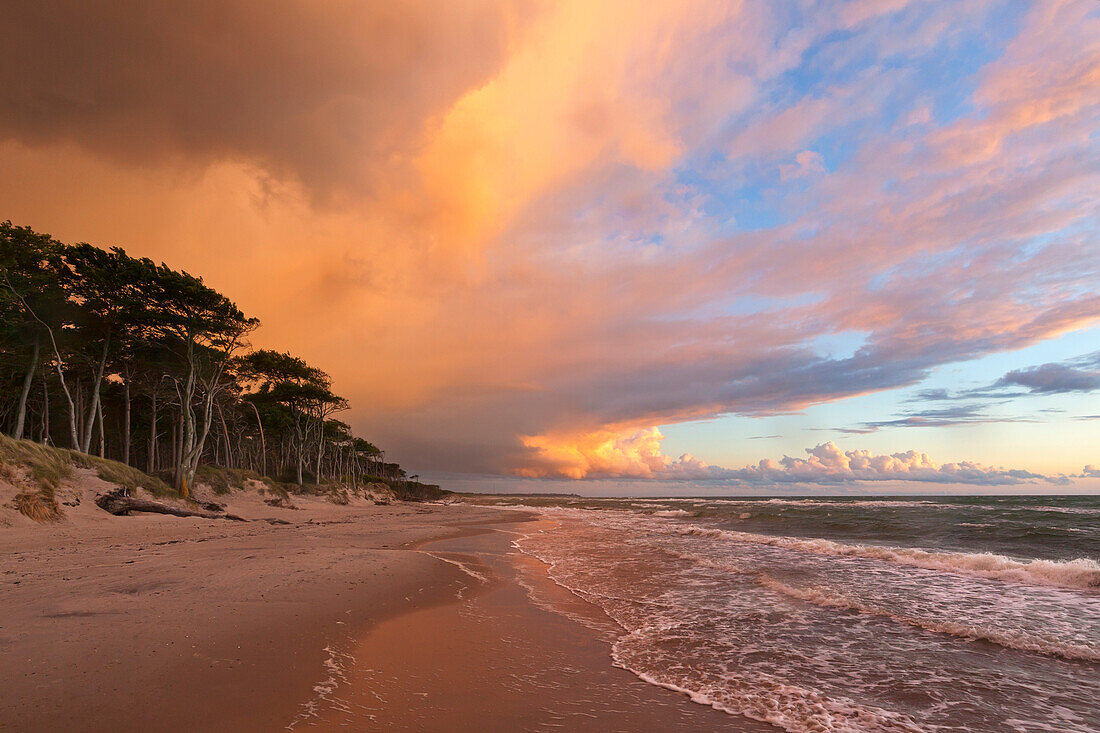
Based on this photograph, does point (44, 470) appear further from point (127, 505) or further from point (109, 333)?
point (109, 333)

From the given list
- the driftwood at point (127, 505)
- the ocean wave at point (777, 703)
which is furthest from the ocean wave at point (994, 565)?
the driftwood at point (127, 505)

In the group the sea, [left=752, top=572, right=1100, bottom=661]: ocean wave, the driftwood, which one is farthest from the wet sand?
→ the driftwood

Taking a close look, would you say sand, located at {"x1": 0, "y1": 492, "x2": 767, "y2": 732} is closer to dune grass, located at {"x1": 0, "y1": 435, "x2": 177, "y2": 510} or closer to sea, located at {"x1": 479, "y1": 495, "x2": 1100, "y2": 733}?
sea, located at {"x1": 479, "y1": 495, "x2": 1100, "y2": 733}

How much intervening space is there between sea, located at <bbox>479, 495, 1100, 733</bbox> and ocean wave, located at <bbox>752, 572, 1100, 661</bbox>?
0.03 m

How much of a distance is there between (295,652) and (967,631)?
34.7 feet

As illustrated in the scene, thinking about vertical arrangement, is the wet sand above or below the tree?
below

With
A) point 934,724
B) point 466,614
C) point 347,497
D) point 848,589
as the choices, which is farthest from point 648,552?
point 347,497

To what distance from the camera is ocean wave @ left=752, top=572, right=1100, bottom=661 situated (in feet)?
23.2

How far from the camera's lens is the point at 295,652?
583 cm

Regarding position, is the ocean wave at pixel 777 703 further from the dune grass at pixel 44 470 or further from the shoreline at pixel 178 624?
the dune grass at pixel 44 470

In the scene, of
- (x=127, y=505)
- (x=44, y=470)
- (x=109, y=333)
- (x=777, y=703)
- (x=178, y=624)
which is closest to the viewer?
(x=777, y=703)

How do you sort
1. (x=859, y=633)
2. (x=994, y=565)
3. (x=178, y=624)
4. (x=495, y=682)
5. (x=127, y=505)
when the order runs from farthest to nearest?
(x=127, y=505), (x=994, y=565), (x=859, y=633), (x=178, y=624), (x=495, y=682)

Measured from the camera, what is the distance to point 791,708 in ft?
16.3

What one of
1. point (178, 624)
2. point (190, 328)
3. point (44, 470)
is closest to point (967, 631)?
point (178, 624)
